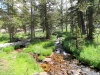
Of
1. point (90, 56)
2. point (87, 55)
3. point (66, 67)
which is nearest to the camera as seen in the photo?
point (66, 67)

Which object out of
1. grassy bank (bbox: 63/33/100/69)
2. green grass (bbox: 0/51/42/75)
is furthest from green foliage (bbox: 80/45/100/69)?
green grass (bbox: 0/51/42/75)

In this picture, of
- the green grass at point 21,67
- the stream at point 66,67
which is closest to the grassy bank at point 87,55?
the stream at point 66,67

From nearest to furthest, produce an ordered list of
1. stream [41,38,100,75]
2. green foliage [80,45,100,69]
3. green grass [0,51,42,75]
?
green grass [0,51,42,75], stream [41,38,100,75], green foliage [80,45,100,69]

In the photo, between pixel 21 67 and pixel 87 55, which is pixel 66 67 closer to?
pixel 87 55

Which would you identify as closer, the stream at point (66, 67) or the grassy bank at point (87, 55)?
the stream at point (66, 67)

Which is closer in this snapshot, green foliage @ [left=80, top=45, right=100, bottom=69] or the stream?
the stream

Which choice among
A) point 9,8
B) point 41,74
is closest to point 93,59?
point 41,74

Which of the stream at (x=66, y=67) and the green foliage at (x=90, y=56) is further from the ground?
the green foliage at (x=90, y=56)

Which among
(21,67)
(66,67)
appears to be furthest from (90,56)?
(21,67)

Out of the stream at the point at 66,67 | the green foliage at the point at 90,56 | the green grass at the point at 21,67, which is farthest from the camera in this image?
the green foliage at the point at 90,56

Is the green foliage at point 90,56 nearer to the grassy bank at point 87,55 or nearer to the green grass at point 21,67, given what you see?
the grassy bank at point 87,55

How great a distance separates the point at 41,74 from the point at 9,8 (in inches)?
827

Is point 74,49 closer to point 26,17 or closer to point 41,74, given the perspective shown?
point 41,74

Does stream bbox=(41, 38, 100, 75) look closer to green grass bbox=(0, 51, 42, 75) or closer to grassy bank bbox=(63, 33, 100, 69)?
grassy bank bbox=(63, 33, 100, 69)
